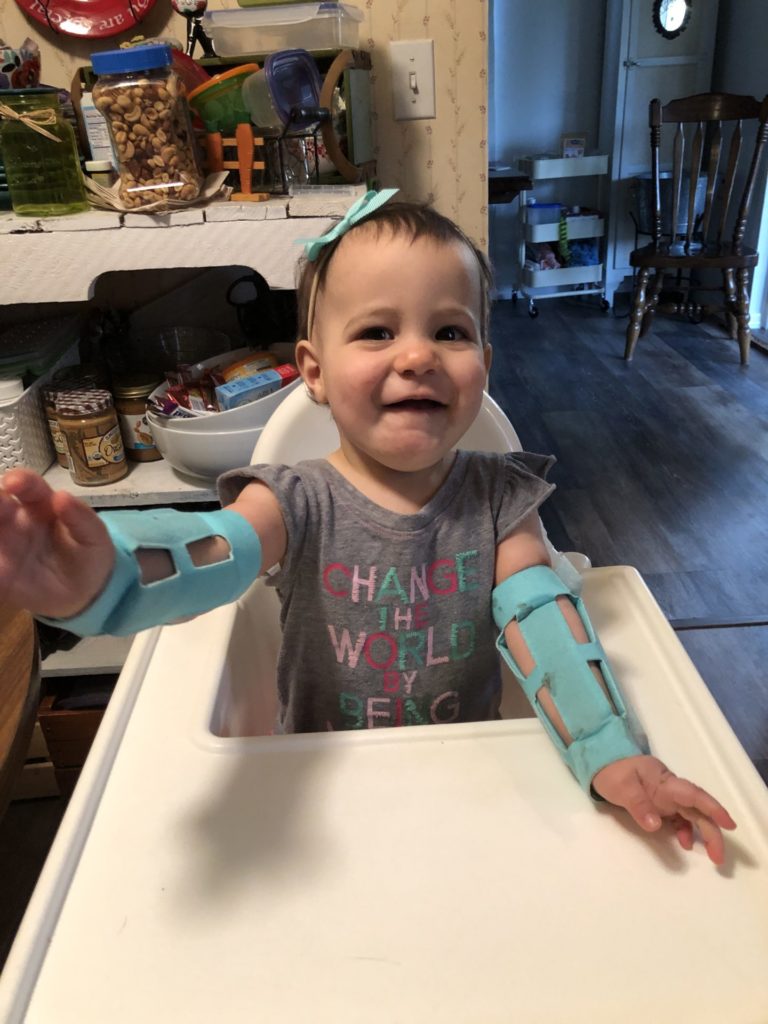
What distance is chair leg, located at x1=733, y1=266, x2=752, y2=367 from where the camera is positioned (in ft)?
10.9

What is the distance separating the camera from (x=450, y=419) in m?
0.68

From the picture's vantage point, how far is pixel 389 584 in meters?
0.74

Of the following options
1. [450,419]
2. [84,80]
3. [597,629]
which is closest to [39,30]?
[84,80]

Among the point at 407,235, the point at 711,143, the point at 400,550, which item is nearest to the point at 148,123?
the point at 407,235

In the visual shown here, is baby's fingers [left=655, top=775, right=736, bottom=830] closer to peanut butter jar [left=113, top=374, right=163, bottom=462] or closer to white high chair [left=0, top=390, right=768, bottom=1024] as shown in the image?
white high chair [left=0, top=390, right=768, bottom=1024]

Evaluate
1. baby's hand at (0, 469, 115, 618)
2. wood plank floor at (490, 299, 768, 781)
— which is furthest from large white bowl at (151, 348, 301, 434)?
wood plank floor at (490, 299, 768, 781)

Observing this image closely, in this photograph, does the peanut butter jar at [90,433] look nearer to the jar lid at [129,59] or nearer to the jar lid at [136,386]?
the jar lid at [136,386]

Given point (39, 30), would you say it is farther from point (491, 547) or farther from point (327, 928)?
point (327, 928)

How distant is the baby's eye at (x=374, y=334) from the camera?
2.22 feet

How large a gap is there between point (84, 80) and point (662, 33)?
3.66m

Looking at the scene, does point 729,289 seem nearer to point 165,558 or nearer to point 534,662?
point 534,662

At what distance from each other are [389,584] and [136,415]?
2.60 ft

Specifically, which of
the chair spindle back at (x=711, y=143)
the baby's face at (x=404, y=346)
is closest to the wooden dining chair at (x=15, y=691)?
the baby's face at (x=404, y=346)

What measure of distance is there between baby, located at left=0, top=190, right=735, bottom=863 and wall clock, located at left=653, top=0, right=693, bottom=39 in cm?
403
